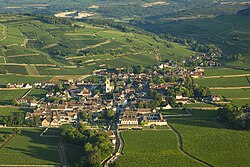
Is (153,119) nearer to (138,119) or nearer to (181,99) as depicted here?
(138,119)

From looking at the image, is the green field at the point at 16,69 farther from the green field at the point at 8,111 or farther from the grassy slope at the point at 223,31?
the grassy slope at the point at 223,31

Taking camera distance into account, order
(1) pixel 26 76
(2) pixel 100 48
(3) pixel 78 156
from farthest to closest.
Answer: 1. (2) pixel 100 48
2. (1) pixel 26 76
3. (3) pixel 78 156

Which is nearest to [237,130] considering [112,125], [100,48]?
[112,125]

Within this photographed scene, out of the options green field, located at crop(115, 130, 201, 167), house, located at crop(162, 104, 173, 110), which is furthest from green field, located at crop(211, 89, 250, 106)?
green field, located at crop(115, 130, 201, 167)

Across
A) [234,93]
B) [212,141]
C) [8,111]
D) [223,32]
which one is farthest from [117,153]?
[223,32]

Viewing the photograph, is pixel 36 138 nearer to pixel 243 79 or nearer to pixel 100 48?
pixel 243 79

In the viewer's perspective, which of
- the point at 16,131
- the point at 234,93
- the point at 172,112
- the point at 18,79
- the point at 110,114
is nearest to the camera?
the point at 16,131
